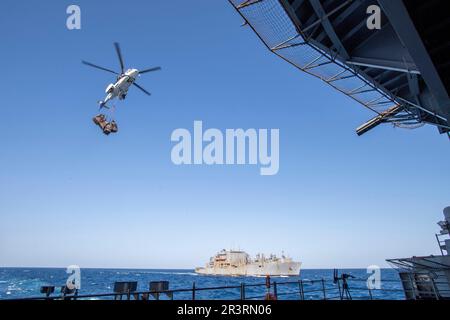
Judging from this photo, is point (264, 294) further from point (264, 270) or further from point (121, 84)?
point (264, 270)

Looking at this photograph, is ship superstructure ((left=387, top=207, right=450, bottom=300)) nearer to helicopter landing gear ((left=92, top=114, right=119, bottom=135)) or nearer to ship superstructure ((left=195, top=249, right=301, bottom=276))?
helicopter landing gear ((left=92, top=114, right=119, bottom=135))

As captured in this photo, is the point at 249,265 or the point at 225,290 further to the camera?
the point at 249,265

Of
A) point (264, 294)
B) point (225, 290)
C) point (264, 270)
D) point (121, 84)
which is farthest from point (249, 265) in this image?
point (121, 84)

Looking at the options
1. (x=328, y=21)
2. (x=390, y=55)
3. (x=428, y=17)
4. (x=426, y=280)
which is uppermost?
(x=328, y=21)
